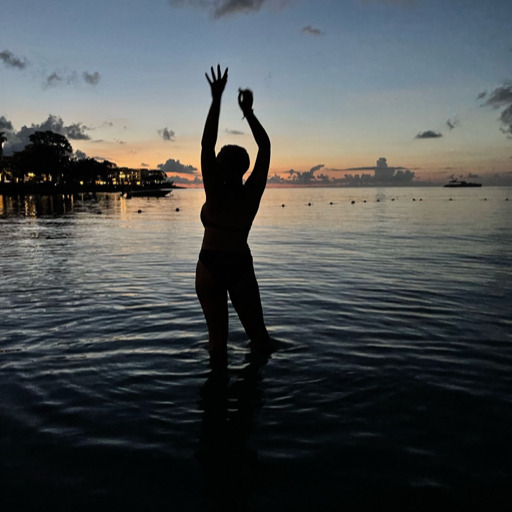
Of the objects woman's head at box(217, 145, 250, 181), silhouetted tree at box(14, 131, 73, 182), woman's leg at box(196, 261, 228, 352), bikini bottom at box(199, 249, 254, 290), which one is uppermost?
silhouetted tree at box(14, 131, 73, 182)

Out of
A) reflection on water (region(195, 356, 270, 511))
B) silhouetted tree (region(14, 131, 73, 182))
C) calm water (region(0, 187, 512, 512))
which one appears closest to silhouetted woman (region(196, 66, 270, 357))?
reflection on water (region(195, 356, 270, 511))

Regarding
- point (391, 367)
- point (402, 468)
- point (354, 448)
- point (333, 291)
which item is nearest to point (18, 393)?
point (354, 448)

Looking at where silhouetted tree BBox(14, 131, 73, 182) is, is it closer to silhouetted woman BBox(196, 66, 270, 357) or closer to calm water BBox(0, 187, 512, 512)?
calm water BBox(0, 187, 512, 512)

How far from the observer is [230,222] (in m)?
4.54

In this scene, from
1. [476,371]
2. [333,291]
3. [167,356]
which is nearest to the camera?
[476,371]

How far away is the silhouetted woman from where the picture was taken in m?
4.41

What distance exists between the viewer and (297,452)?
368cm

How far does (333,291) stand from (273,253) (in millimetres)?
7972

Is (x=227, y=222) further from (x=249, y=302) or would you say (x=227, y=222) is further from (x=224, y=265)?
(x=249, y=302)

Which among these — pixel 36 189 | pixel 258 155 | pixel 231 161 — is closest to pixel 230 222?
pixel 231 161

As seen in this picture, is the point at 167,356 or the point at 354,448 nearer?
the point at 354,448

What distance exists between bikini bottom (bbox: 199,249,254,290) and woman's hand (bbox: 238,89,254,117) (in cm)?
149

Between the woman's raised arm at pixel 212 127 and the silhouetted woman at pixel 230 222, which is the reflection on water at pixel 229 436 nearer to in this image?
the silhouetted woman at pixel 230 222

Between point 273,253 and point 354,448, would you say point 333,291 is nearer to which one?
point 354,448
